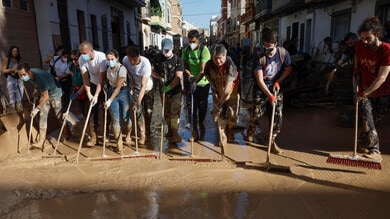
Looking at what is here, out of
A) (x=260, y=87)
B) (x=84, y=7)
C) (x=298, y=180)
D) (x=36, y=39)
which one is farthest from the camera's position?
(x=84, y=7)

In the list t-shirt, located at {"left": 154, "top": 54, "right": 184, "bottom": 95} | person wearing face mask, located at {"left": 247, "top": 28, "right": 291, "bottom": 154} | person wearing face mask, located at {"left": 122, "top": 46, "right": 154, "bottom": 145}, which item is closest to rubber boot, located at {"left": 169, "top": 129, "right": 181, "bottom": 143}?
person wearing face mask, located at {"left": 122, "top": 46, "right": 154, "bottom": 145}

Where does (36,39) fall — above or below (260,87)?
above

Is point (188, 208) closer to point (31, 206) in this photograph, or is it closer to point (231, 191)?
point (231, 191)

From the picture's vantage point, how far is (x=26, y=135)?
4840mm

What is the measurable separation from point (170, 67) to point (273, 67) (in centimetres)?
151

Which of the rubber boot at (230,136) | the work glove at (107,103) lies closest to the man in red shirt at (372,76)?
the rubber boot at (230,136)

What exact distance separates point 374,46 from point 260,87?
1442 millimetres

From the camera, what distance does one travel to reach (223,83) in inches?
174

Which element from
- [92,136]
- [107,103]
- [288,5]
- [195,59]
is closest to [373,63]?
[195,59]

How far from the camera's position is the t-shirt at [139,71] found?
4480mm

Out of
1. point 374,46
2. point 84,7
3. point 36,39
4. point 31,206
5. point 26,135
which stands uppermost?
point 84,7

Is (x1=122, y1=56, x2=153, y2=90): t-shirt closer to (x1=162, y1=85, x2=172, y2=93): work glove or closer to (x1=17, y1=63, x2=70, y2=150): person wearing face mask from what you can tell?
(x1=162, y1=85, x2=172, y2=93): work glove

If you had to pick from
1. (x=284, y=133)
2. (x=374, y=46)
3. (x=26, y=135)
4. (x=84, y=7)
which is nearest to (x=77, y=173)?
(x=26, y=135)

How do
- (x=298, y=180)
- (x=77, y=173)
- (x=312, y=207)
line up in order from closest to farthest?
(x=312, y=207), (x=298, y=180), (x=77, y=173)
